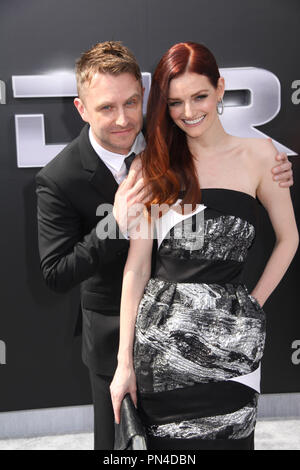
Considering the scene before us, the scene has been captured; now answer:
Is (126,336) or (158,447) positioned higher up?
(126,336)

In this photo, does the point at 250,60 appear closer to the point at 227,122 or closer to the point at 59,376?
the point at 227,122

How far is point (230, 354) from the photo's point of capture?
57.7 inches

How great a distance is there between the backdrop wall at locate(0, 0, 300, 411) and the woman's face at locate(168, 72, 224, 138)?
1.34 meters

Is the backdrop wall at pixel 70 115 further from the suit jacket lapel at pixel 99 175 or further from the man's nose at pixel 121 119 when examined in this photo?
the man's nose at pixel 121 119

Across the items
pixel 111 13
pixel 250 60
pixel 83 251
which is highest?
pixel 111 13

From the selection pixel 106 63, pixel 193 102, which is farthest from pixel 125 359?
pixel 106 63

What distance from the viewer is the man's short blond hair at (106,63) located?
5.41 feet

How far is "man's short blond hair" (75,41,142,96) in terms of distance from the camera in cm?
165

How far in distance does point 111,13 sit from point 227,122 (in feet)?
2.89

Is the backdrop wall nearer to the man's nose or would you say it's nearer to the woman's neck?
the man's nose

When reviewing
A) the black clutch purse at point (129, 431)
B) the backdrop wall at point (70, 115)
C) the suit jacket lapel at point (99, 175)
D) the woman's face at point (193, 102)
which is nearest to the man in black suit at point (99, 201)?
the suit jacket lapel at point (99, 175)

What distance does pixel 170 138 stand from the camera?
157cm
